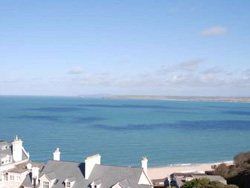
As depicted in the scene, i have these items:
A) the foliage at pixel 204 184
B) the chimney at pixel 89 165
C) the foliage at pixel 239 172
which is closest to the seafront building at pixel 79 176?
the chimney at pixel 89 165

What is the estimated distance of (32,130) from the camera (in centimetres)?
11450

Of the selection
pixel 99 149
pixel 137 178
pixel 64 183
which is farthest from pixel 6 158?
pixel 99 149

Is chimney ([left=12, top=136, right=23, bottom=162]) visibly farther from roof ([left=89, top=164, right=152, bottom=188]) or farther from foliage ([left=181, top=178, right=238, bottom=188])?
foliage ([left=181, top=178, right=238, bottom=188])

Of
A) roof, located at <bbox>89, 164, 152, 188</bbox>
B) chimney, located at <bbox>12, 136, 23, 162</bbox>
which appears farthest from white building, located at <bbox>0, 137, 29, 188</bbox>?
roof, located at <bbox>89, 164, 152, 188</bbox>

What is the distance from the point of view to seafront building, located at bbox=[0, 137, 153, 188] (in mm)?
29391

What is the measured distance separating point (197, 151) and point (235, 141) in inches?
987

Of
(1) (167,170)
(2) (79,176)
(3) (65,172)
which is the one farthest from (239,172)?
(3) (65,172)

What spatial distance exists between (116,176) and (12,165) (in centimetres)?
1656

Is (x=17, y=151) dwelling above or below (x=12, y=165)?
above

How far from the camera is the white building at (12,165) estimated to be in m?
34.9

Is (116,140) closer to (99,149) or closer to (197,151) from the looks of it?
(99,149)

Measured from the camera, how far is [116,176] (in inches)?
1176

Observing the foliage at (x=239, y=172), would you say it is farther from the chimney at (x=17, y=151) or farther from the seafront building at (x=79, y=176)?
the chimney at (x=17, y=151)

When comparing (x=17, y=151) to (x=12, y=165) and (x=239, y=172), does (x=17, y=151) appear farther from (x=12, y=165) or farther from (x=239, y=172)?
(x=239, y=172)
